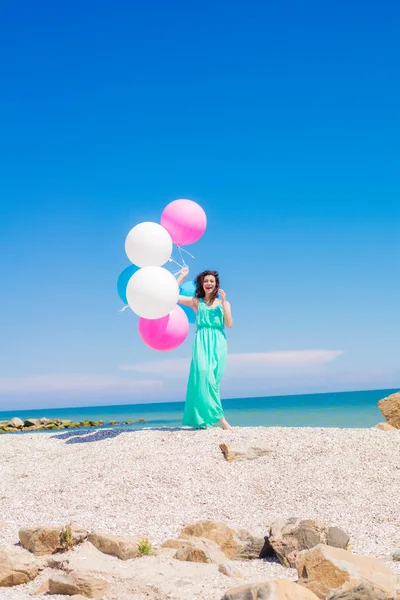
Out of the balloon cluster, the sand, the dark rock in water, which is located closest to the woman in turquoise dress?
the balloon cluster

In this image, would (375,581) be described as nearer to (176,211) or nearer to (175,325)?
(175,325)

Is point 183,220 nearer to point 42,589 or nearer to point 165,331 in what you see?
point 165,331

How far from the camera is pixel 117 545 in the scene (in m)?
5.34

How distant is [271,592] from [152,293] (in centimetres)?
570

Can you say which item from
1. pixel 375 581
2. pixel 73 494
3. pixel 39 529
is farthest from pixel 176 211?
pixel 375 581

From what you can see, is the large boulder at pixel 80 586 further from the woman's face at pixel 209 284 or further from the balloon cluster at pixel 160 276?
the woman's face at pixel 209 284

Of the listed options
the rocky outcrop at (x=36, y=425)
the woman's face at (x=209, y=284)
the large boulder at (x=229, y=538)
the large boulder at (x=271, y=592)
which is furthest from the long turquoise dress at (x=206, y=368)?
the rocky outcrop at (x=36, y=425)

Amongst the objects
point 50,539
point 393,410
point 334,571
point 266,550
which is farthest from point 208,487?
point 393,410

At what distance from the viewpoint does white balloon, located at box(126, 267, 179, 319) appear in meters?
9.05

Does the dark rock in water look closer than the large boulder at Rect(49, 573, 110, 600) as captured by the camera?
No

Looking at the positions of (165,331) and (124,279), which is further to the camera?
(124,279)

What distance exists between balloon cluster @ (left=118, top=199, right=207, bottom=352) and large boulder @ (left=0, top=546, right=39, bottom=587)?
15.3 feet

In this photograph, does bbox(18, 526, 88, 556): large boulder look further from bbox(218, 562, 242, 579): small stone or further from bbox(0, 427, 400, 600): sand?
bbox(218, 562, 242, 579): small stone

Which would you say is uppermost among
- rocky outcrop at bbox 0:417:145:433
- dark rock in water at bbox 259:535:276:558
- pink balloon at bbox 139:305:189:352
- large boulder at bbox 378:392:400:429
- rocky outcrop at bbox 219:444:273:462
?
pink balloon at bbox 139:305:189:352
